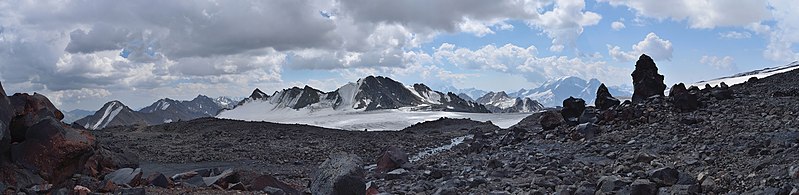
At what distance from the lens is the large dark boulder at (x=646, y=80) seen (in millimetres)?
29141

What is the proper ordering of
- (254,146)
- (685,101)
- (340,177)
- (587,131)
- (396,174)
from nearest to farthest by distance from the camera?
(340,177)
(396,174)
(587,131)
(685,101)
(254,146)

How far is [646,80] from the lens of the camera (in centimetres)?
2959

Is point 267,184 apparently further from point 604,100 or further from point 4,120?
point 604,100

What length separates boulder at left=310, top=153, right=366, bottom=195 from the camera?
451 inches

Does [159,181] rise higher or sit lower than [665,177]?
higher

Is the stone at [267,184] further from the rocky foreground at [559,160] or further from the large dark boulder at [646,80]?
the large dark boulder at [646,80]

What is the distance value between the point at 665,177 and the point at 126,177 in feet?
37.3

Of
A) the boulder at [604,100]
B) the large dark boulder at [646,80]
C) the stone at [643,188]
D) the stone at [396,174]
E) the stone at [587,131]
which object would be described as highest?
the large dark boulder at [646,80]

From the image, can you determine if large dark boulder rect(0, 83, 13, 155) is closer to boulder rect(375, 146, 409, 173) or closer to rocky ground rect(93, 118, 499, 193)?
rocky ground rect(93, 118, 499, 193)

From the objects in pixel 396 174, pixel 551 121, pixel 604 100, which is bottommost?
pixel 396 174

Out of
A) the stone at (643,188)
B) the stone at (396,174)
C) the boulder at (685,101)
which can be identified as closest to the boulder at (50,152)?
the stone at (396,174)

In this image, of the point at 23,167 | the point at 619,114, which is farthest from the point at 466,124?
the point at 23,167

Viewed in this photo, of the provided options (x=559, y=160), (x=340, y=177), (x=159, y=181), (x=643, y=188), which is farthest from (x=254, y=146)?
(x=643, y=188)

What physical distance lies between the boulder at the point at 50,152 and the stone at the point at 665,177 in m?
12.7
